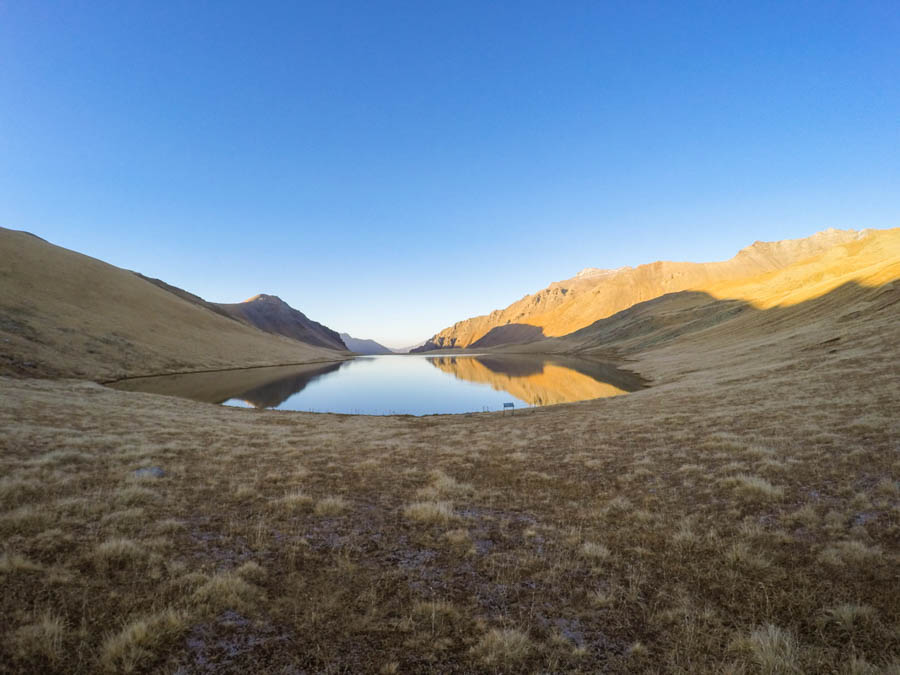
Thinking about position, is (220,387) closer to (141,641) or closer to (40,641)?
(40,641)

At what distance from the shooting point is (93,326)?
194ft

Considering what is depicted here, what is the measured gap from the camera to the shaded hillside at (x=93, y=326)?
44.7 m

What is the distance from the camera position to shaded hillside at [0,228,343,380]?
44.7 metres

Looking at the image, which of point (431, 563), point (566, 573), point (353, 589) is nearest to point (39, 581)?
point (353, 589)

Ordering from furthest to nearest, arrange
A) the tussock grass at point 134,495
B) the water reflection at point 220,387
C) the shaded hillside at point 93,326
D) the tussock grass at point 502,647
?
the shaded hillside at point 93,326 → the water reflection at point 220,387 → the tussock grass at point 134,495 → the tussock grass at point 502,647

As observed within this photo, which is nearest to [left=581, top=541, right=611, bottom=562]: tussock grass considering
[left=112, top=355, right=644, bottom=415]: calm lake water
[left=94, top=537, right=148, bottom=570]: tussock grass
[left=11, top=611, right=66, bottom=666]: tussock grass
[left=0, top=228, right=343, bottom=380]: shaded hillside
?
[left=11, top=611, right=66, bottom=666]: tussock grass

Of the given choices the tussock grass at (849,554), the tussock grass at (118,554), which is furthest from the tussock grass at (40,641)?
the tussock grass at (849,554)

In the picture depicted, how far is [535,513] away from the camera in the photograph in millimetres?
8781

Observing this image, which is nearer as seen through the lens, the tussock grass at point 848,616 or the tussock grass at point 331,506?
the tussock grass at point 848,616

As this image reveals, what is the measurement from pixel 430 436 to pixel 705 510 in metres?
13.3

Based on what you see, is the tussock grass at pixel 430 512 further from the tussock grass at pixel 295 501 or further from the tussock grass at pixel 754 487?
the tussock grass at pixel 754 487

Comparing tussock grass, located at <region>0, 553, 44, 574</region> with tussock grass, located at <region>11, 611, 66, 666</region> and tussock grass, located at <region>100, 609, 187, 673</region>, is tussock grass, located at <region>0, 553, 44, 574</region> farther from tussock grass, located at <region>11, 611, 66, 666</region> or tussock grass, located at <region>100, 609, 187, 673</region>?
tussock grass, located at <region>100, 609, 187, 673</region>

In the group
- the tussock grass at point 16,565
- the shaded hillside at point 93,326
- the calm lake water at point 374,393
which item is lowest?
the calm lake water at point 374,393

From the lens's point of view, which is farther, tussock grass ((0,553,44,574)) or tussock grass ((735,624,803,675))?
tussock grass ((0,553,44,574))
